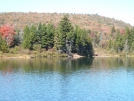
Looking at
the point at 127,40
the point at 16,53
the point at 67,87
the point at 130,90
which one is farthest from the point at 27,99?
the point at 127,40

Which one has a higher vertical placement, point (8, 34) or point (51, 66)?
point (8, 34)

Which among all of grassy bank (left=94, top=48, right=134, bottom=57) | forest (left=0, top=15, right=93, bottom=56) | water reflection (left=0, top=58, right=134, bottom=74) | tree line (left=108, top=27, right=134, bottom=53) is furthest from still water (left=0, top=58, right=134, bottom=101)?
tree line (left=108, top=27, right=134, bottom=53)

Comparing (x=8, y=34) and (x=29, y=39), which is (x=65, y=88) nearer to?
(x=29, y=39)

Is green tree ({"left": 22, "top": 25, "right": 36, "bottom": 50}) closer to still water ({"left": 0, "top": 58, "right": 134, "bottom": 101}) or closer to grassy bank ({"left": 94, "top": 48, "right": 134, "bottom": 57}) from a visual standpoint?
grassy bank ({"left": 94, "top": 48, "right": 134, "bottom": 57})

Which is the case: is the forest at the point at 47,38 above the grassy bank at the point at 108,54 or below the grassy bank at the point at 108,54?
above


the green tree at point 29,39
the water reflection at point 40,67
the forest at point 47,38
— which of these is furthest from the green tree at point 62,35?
the water reflection at point 40,67

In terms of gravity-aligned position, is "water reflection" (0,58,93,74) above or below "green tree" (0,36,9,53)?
below

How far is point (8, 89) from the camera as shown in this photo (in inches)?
1655

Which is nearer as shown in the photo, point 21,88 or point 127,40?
point 21,88

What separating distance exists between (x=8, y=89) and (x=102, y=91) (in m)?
12.7

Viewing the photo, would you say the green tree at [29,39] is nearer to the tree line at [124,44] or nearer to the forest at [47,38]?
the forest at [47,38]

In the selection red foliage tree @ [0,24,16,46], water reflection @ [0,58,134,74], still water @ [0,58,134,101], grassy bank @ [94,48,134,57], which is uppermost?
red foliage tree @ [0,24,16,46]

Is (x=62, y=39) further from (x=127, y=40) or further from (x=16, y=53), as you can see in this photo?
(x=127, y=40)

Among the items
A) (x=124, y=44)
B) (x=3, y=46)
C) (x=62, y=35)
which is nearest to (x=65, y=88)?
(x=3, y=46)
